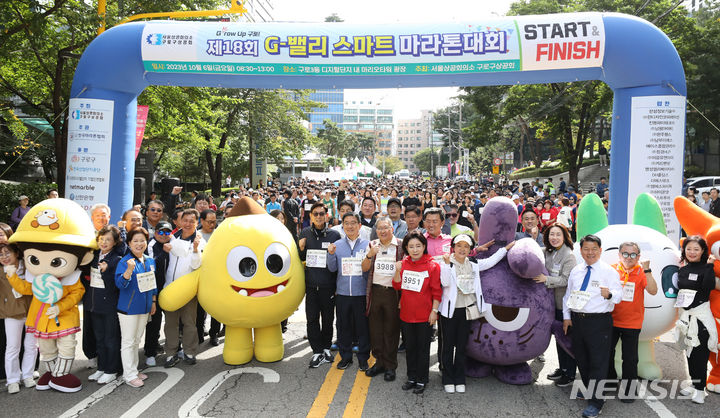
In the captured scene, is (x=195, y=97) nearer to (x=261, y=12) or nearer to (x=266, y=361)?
(x=266, y=361)

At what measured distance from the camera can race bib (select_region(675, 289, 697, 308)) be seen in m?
4.44

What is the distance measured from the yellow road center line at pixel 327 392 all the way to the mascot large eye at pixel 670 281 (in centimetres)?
340

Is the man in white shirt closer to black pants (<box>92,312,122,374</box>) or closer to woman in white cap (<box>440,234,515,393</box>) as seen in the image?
woman in white cap (<box>440,234,515,393</box>)

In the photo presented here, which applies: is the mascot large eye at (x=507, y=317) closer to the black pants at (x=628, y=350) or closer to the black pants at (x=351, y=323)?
the black pants at (x=628, y=350)

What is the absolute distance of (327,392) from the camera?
462cm

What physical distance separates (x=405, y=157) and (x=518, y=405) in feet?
522

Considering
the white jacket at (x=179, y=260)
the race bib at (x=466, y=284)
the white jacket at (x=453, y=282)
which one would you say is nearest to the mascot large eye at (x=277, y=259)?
the white jacket at (x=179, y=260)

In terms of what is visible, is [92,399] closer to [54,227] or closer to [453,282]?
[54,227]

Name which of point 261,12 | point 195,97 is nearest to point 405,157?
point 261,12

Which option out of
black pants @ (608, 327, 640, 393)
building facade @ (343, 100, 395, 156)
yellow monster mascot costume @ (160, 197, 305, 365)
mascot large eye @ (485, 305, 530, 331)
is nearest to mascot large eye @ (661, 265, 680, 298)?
black pants @ (608, 327, 640, 393)

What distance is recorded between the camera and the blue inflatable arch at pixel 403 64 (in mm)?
7848

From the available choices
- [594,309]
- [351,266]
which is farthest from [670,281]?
[351,266]

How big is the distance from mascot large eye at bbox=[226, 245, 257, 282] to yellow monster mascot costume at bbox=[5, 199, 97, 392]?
148 centimetres

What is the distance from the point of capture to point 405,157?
530 feet
